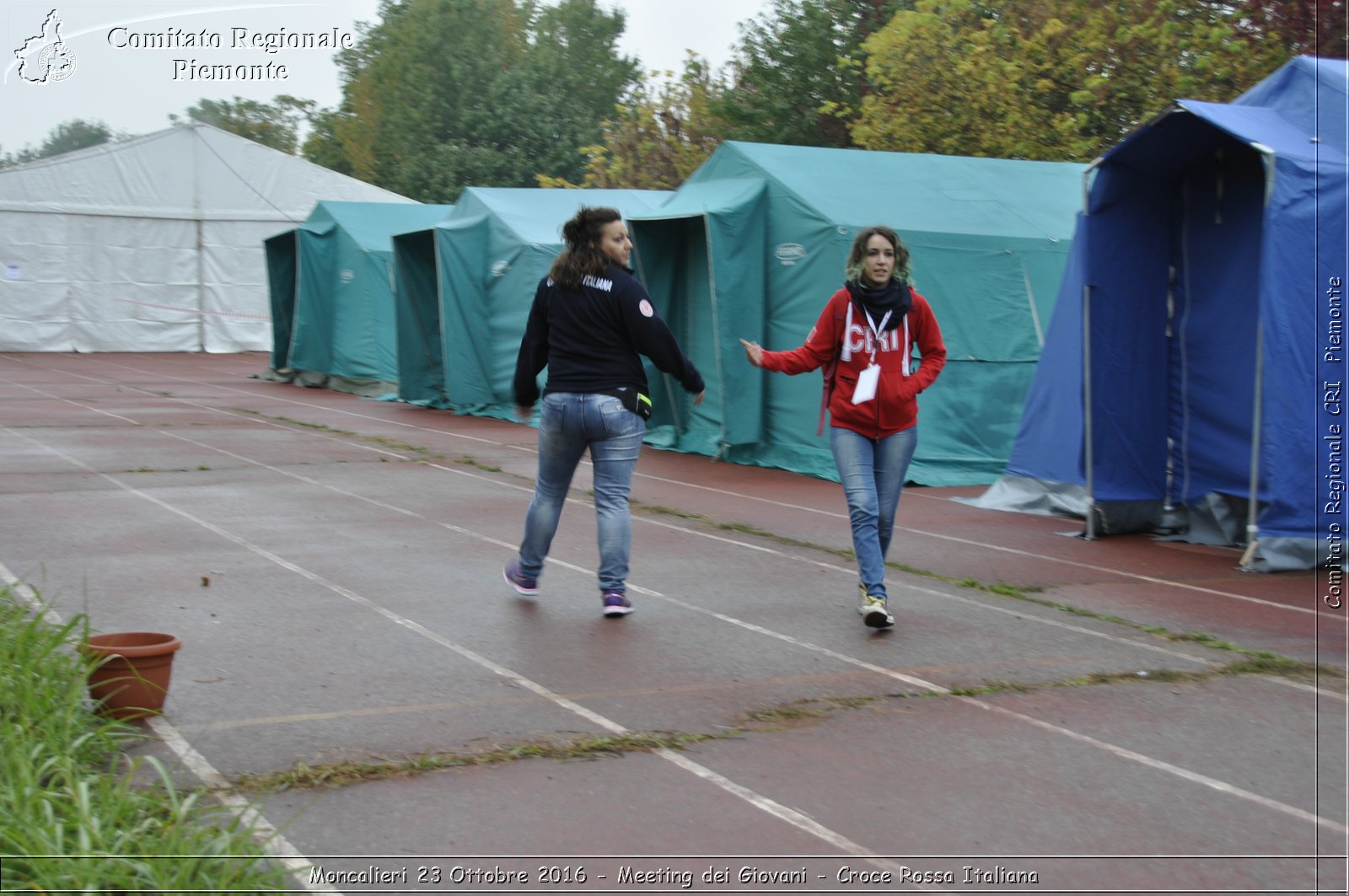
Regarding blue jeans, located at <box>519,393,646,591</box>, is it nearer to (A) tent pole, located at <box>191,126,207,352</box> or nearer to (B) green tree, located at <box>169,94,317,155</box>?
(A) tent pole, located at <box>191,126,207,352</box>

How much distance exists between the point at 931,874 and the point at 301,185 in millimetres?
34860

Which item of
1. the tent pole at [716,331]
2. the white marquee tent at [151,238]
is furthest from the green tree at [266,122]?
the tent pole at [716,331]

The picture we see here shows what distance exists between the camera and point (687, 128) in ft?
124

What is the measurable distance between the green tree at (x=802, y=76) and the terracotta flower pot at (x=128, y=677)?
31.7 metres

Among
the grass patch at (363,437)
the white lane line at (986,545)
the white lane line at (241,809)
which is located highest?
the white lane line at (241,809)

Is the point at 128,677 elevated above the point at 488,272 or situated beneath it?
situated beneath

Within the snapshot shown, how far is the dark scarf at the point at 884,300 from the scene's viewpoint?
265 inches

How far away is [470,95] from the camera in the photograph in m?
57.5

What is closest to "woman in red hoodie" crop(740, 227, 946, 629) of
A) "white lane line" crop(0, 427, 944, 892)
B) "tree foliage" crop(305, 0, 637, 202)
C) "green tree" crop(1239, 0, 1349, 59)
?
"white lane line" crop(0, 427, 944, 892)

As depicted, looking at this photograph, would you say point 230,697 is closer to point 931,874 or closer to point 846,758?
point 846,758

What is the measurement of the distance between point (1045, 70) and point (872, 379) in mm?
20931

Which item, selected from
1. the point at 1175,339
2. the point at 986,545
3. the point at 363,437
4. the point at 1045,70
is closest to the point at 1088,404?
the point at 1175,339

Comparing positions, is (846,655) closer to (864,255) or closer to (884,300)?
(884,300)

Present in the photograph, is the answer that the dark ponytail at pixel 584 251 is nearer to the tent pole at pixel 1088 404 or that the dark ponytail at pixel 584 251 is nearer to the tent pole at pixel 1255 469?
the tent pole at pixel 1255 469
